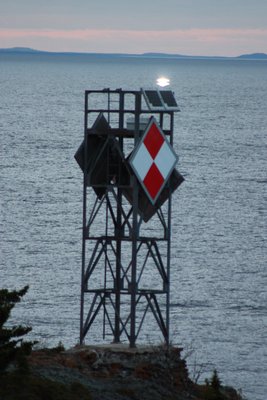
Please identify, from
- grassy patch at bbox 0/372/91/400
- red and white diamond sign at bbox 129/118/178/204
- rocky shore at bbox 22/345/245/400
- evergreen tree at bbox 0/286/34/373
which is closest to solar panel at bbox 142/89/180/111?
red and white diamond sign at bbox 129/118/178/204

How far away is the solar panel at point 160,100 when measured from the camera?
1448cm

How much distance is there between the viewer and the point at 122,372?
13.3 meters

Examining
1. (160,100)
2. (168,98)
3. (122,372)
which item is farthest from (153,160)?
(122,372)

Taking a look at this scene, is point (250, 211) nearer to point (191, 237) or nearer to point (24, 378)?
point (191, 237)

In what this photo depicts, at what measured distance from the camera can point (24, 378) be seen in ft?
38.1

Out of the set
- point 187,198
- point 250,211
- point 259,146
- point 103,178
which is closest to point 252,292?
point 250,211

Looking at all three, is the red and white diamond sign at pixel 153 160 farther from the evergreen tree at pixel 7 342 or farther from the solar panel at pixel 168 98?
the evergreen tree at pixel 7 342

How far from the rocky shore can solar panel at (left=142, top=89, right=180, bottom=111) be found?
2.75m

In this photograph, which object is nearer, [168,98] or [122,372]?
[122,372]

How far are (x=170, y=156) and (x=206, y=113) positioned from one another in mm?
175656

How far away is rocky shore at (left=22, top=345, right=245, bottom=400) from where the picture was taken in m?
12.5

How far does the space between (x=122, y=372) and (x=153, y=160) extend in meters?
2.48

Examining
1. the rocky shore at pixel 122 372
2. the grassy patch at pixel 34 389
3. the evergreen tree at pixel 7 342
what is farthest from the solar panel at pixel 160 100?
the grassy patch at pixel 34 389

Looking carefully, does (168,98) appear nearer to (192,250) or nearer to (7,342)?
(7,342)
